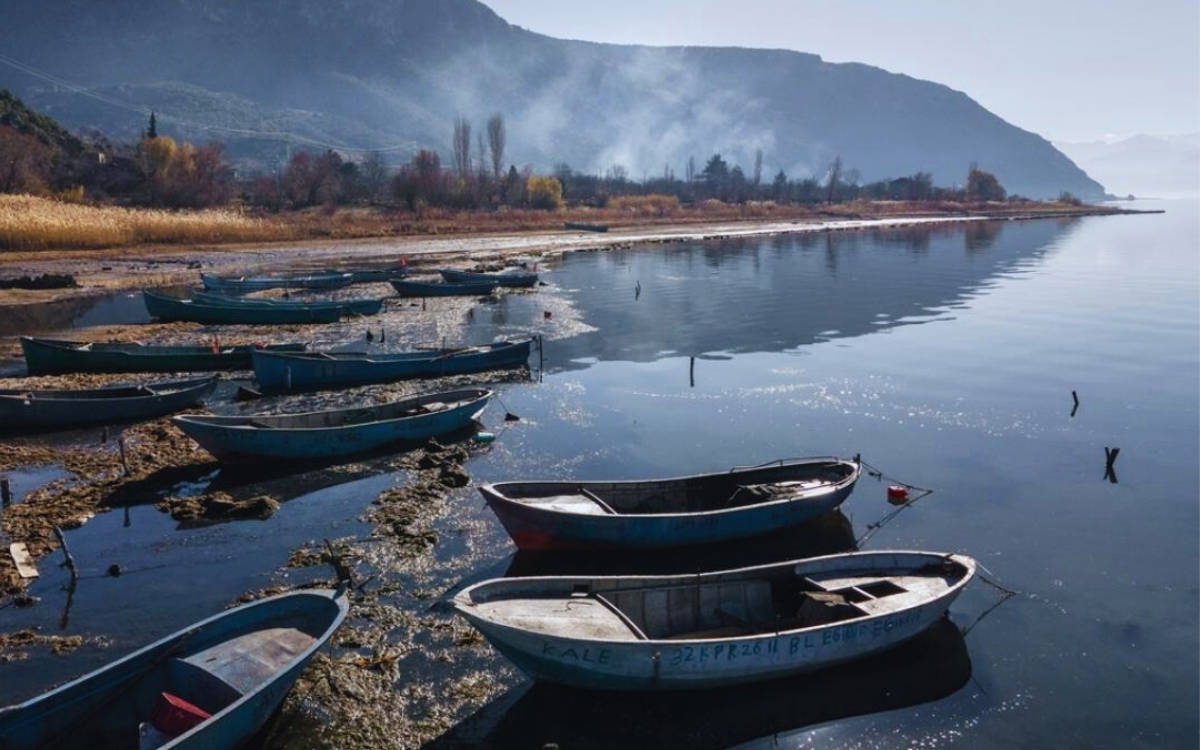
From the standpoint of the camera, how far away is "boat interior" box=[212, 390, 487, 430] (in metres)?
22.7

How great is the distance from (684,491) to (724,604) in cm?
457

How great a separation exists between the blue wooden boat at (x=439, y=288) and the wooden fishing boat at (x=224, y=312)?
921cm

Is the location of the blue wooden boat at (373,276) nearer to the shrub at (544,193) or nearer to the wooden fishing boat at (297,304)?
the wooden fishing boat at (297,304)

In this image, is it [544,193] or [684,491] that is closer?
[684,491]

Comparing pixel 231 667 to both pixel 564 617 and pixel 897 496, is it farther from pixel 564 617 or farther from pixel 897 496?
pixel 897 496

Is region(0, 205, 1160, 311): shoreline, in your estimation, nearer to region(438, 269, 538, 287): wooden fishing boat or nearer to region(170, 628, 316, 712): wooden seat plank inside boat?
region(438, 269, 538, 287): wooden fishing boat

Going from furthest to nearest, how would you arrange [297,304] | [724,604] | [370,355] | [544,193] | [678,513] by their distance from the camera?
[544,193], [297,304], [370,355], [678,513], [724,604]

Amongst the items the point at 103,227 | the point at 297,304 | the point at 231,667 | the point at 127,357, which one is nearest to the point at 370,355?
the point at 127,357

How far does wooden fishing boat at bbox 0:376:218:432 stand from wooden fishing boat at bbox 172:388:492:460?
14.6 ft

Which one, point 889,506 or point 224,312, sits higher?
point 224,312

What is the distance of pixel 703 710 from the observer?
12.6 m

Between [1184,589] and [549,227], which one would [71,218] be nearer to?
[549,227]

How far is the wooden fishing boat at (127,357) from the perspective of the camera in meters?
30.6

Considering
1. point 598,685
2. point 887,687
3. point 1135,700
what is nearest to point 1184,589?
point 1135,700
